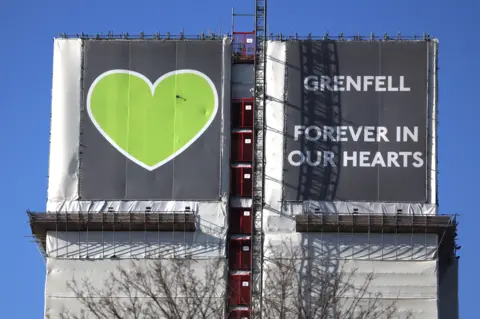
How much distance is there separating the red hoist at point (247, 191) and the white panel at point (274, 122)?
59 cm

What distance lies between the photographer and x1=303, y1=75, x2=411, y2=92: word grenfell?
132 metres

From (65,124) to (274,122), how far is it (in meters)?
20.4

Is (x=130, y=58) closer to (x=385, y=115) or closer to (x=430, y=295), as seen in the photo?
(x=385, y=115)

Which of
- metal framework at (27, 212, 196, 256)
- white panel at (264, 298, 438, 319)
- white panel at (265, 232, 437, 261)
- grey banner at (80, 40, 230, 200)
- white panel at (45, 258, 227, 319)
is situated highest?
grey banner at (80, 40, 230, 200)

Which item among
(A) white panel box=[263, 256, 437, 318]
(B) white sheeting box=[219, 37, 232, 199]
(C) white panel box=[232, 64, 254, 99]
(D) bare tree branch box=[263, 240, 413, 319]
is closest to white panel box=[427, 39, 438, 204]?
(A) white panel box=[263, 256, 437, 318]

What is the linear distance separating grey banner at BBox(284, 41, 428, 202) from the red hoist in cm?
293

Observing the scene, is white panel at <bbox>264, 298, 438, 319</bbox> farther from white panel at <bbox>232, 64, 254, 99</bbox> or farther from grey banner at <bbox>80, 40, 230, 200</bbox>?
white panel at <bbox>232, 64, 254, 99</bbox>

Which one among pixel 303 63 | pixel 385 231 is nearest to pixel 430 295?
pixel 385 231

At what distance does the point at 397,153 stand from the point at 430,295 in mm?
13976

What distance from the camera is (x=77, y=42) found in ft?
447

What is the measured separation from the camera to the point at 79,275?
12825 cm

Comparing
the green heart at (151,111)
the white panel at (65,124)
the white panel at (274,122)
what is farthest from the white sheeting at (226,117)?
the white panel at (65,124)

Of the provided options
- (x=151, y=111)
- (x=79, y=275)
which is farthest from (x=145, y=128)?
(x=79, y=275)

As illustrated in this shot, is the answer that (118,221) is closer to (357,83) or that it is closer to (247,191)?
(247,191)
